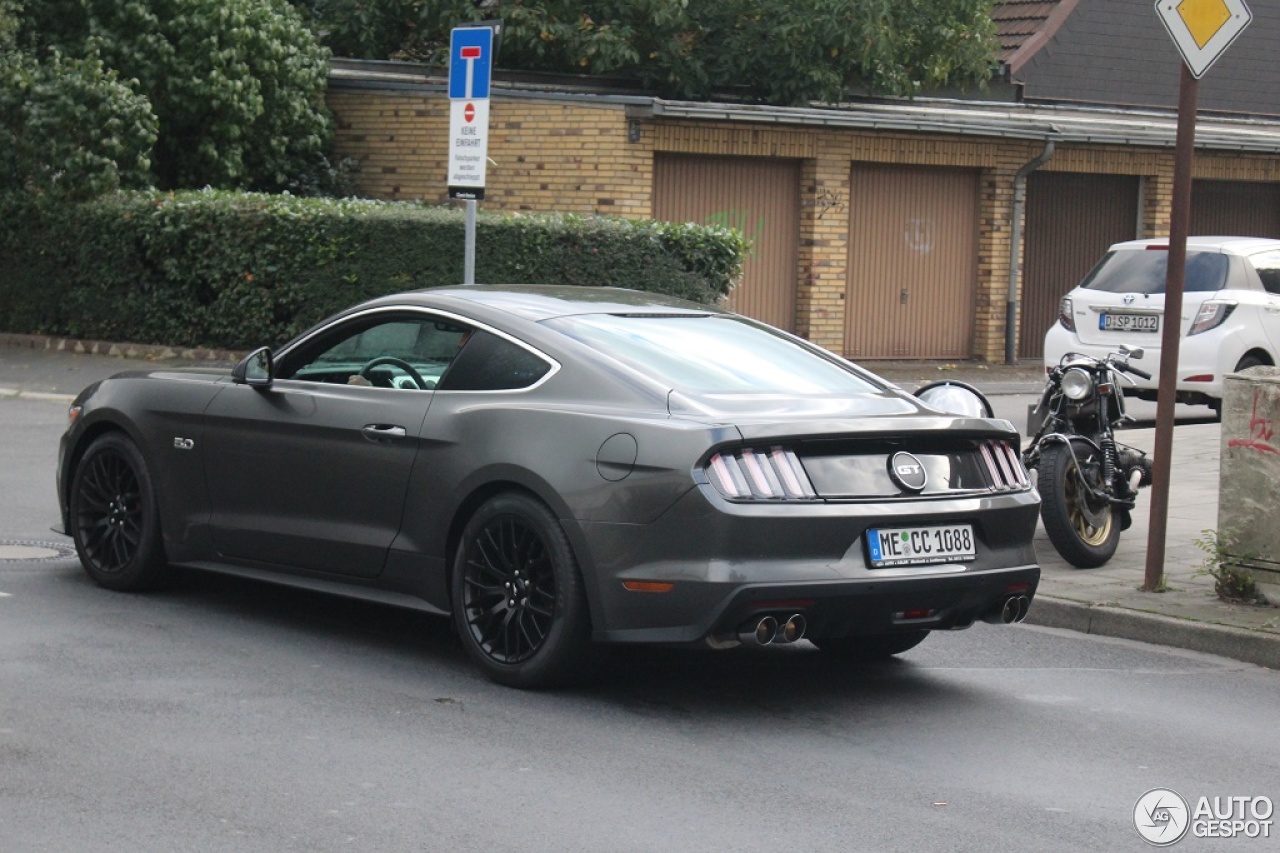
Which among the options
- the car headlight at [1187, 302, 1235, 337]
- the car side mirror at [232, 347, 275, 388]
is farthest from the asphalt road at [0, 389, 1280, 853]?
the car headlight at [1187, 302, 1235, 337]

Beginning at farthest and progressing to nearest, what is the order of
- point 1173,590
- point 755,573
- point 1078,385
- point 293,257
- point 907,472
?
point 293,257 → point 1078,385 → point 1173,590 → point 907,472 → point 755,573

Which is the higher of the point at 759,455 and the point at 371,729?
the point at 759,455

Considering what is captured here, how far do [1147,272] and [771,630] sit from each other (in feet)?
38.4

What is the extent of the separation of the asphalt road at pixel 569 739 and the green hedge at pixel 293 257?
10.2 metres

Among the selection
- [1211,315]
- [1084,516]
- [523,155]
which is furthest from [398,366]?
[523,155]

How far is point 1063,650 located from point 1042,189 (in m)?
18.6

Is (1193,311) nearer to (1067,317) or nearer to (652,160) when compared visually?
(1067,317)

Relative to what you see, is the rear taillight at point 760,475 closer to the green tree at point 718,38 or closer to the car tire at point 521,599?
the car tire at point 521,599

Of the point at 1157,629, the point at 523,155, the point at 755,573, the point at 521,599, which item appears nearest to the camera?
the point at 755,573

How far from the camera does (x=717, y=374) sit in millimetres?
6836

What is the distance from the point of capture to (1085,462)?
950cm

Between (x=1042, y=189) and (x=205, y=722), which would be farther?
(x=1042, y=189)

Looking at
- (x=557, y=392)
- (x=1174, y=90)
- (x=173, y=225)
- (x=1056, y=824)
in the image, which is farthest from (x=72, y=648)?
(x=1174, y=90)

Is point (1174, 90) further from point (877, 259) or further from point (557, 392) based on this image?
point (557, 392)
